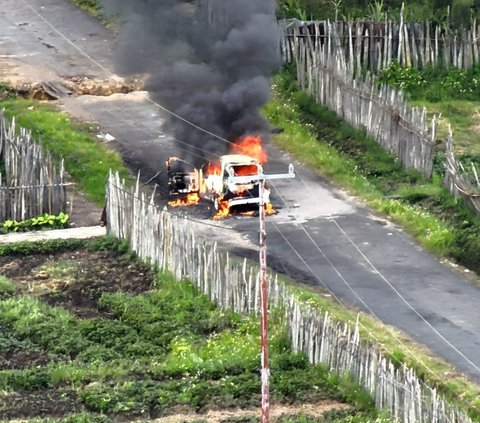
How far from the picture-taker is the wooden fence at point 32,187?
36.8 metres

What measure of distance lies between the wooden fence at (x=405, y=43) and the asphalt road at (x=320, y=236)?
488cm

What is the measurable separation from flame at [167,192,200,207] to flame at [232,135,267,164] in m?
1.84

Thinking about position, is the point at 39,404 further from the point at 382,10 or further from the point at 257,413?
the point at 382,10

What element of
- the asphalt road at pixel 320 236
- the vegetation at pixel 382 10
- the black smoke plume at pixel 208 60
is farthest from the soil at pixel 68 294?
the vegetation at pixel 382 10

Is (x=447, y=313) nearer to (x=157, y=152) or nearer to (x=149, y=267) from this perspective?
(x=149, y=267)

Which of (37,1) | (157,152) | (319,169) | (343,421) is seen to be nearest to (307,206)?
(319,169)

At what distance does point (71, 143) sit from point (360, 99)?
7.64 m

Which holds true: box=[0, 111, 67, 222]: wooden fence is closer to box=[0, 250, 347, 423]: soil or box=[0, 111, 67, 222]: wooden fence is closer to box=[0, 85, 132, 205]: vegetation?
box=[0, 85, 132, 205]: vegetation

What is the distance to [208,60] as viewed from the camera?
3966 cm

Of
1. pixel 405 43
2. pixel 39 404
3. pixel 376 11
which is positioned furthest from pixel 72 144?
pixel 39 404

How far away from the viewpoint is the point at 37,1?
5416 centimetres

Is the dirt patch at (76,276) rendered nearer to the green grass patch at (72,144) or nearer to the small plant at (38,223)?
the small plant at (38,223)

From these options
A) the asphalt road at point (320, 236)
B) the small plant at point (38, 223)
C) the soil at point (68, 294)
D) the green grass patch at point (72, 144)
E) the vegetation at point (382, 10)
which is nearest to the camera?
the soil at point (68, 294)

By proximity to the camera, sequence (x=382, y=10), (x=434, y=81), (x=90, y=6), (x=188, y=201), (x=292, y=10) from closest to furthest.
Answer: (x=188, y=201)
(x=434, y=81)
(x=292, y=10)
(x=382, y=10)
(x=90, y=6)
